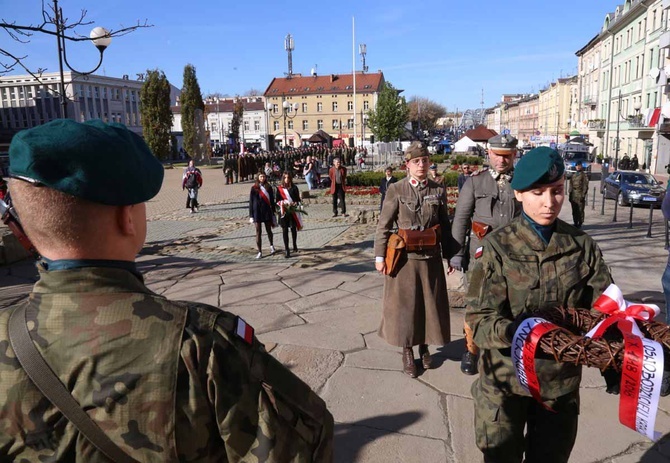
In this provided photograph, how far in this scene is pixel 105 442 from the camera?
3.57 feet

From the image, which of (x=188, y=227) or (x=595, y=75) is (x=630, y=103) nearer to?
(x=595, y=75)

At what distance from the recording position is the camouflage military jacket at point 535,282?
2.27m

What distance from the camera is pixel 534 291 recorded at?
2281mm

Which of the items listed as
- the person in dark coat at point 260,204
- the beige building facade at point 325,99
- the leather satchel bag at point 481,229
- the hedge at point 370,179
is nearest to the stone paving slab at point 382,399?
the leather satchel bag at point 481,229

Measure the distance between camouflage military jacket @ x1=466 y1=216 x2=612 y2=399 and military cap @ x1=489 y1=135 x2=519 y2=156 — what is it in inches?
76.4

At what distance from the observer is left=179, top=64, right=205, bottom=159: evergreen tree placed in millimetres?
53250

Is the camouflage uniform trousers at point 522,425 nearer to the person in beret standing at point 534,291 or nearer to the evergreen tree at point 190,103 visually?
the person in beret standing at point 534,291

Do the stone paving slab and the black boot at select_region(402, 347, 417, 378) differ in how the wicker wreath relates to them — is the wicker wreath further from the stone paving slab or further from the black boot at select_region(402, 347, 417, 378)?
the black boot at select_region(402, 347, 417, 378)

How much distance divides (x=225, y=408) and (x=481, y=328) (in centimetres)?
144

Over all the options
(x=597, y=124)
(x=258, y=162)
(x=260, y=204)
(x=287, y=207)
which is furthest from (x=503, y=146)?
(x=597, y=124)

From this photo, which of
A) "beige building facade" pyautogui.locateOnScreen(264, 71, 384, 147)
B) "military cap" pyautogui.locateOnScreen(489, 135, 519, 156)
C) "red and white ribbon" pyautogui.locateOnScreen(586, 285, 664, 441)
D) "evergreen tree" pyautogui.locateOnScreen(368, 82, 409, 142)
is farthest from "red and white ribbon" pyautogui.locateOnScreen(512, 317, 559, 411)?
"beige building facade" pyautogui.locateOnScreen(264, 71, 384, 147)

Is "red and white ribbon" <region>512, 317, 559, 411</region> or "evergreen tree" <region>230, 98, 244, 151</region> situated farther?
"evergreen tree" <region>230, 98, 244, 151</region>

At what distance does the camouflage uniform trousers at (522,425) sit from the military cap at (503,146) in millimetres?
2298

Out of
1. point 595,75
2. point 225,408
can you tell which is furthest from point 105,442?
point 595,75
